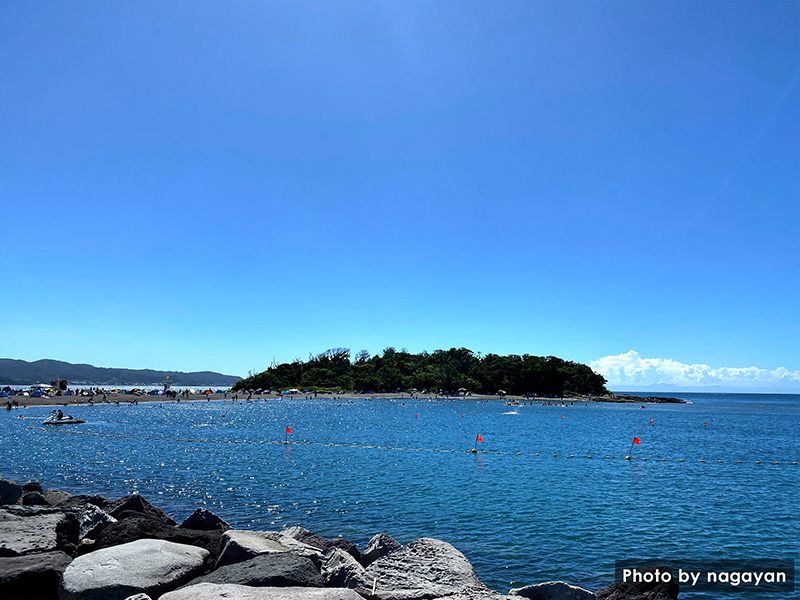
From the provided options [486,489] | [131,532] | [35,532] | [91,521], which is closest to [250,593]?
[131,532]

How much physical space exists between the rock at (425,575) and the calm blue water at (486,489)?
132 inches

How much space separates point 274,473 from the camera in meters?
29.8

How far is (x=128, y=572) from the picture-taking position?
30.0ft

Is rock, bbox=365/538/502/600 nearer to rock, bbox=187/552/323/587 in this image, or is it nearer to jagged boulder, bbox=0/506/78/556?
rock, bbox=187/552/323/587

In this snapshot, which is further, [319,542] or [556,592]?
[319,542]

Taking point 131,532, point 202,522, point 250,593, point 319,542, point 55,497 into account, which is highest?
point 250,593

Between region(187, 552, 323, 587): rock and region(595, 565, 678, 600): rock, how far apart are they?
630 centimetres

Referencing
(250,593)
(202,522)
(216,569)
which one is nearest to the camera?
(250,593)

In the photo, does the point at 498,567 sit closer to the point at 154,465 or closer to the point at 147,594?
the point at 147,594

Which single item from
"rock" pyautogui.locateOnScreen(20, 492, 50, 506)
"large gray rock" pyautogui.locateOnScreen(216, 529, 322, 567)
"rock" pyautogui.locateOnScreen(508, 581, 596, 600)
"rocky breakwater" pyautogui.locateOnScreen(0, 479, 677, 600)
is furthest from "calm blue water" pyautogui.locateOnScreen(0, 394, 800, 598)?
"large gray rock" pyautogui.locateOnScreen(216, 529, 322, 567)

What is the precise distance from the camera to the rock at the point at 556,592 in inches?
430

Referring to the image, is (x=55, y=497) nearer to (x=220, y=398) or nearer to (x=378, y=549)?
(x=378, y=549)

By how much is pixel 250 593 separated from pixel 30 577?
472cm

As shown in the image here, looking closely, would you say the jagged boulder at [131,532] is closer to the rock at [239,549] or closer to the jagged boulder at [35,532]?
A: the jagged boulder at [35,532]
